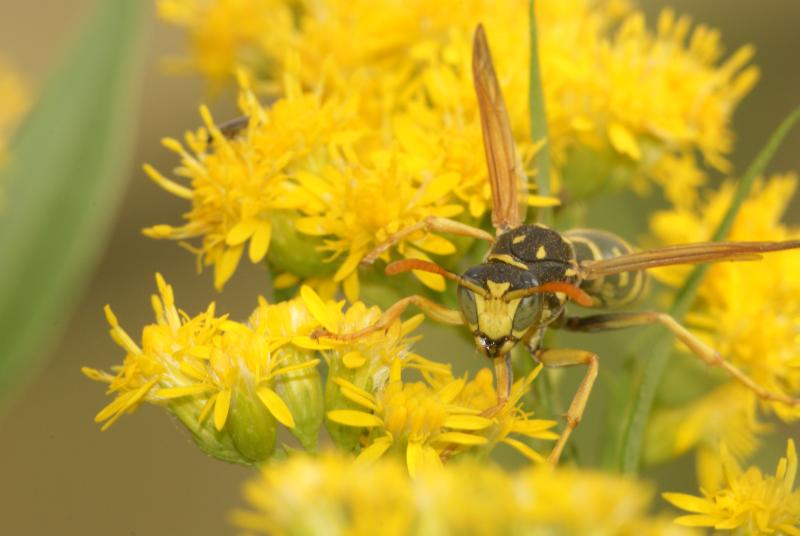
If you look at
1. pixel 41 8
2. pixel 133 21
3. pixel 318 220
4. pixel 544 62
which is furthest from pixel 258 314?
pixel 41 8

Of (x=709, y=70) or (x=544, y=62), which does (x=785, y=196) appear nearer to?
(x=709, y=70)

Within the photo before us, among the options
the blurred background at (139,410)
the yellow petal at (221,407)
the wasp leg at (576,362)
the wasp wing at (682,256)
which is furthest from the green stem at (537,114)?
the blurred background at (139,410)

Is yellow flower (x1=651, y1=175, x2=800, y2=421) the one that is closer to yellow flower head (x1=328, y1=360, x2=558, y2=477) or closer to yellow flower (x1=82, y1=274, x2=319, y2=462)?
yellow flower head (x1=328, y1=360, x2=558, y2=477)

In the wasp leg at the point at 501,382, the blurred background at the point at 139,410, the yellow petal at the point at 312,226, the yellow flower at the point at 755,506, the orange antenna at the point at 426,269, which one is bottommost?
the blurred background at the point at 139,410

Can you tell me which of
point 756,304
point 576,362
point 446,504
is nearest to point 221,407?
point 576,362

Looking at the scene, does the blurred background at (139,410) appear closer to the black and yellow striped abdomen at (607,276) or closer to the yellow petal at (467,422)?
the black and yellow striped abdomen at (607,276)
